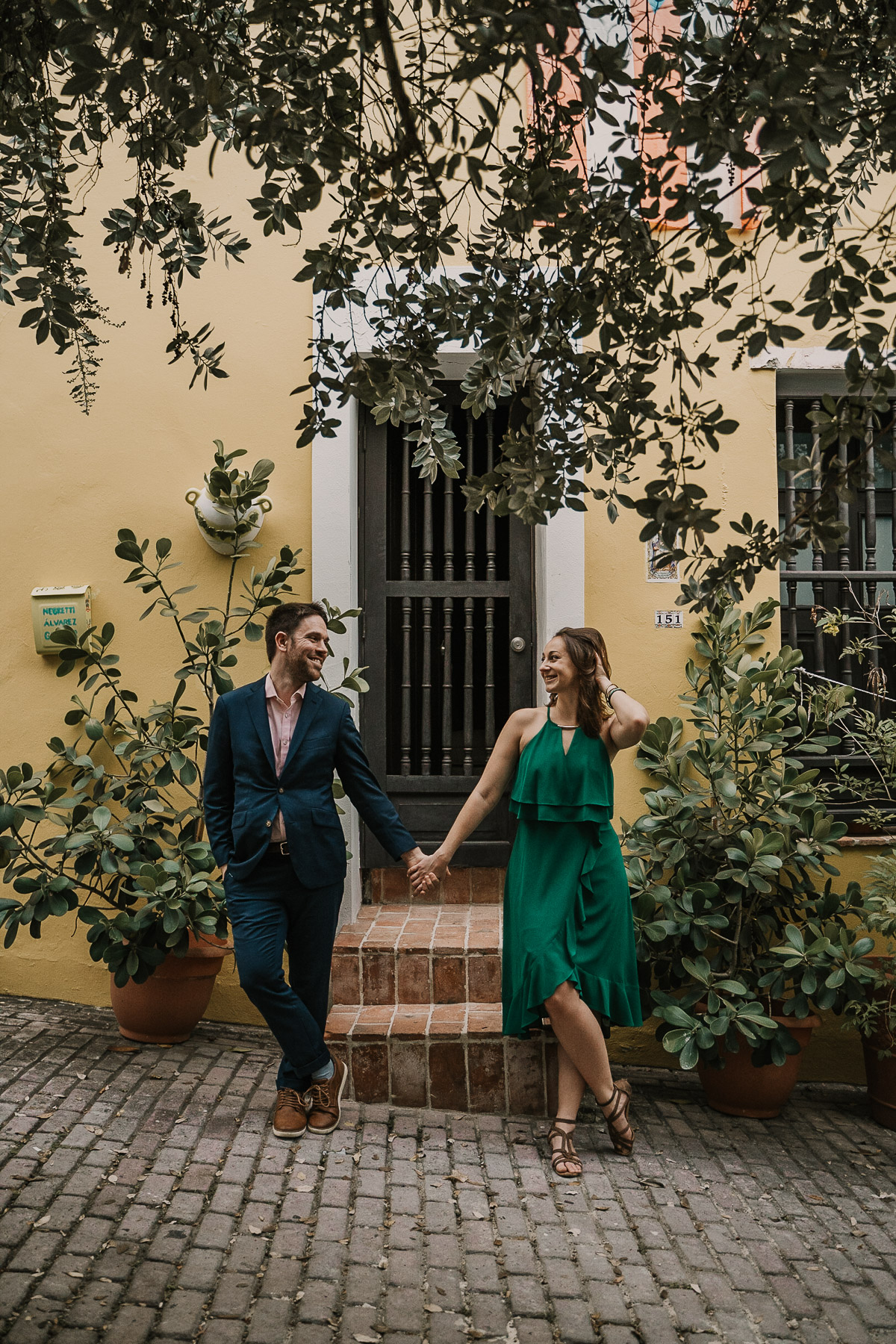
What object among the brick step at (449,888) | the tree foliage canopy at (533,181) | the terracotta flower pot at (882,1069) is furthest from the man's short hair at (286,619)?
the terracotta flower pot at (882,1069)

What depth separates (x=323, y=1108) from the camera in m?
3.99

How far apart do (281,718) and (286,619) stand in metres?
0.39

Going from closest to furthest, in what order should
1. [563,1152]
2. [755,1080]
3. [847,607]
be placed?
[563,1152] < [755,1080] < [847,607]

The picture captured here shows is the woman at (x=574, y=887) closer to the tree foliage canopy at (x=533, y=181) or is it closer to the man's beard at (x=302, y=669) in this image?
the man's beard at (x=302, y=669)

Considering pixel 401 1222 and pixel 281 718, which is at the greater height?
pixel 281 718

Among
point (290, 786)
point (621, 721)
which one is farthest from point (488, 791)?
point (290, 786)

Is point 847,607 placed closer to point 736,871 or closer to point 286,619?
point 736,871

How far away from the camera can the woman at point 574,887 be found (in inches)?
154

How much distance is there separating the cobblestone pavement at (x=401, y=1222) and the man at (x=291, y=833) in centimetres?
36

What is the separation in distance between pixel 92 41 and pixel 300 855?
265 cm

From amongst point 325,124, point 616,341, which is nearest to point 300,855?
point 616,341

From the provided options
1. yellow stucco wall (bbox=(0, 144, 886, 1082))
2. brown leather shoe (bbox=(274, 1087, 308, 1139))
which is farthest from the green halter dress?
yellow stucco wall (bbox=(0, 144, 886, 1082))

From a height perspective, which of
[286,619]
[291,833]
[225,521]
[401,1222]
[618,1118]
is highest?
[225,521]

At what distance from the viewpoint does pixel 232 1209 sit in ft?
11.1
